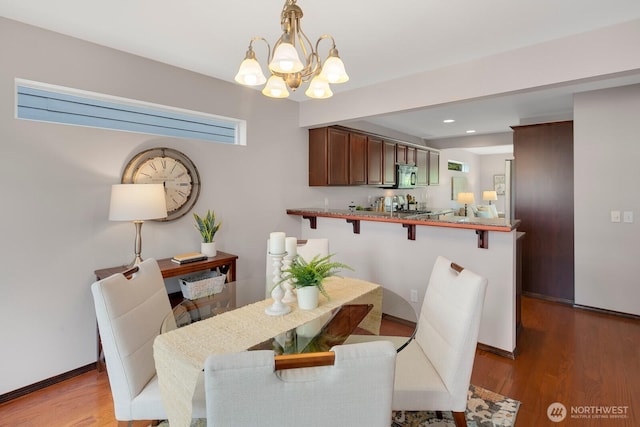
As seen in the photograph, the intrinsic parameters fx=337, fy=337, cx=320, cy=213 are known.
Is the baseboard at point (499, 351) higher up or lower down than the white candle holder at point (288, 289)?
lower down

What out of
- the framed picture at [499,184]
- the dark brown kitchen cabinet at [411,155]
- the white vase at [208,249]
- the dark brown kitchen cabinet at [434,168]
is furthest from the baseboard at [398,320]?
the framed picture at [499,184]

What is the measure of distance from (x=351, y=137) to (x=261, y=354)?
4086 millimetres

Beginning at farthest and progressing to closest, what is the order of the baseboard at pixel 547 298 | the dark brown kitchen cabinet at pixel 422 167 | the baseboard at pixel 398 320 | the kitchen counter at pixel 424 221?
the dark brown kitchen cabinet at pixel 422 167
the baseboard at pixel 547 298
the kitchen counter at pixel 424 221
the baseboard at pixel 398 320

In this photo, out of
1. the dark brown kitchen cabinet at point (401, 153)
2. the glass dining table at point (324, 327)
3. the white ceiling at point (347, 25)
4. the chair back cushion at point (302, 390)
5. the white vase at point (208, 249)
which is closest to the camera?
the chair back cushion at point (302, 390)

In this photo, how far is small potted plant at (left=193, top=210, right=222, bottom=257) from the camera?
10.2 ft

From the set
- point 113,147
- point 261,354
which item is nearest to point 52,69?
point 113,147

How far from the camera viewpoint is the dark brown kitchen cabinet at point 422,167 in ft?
21.6

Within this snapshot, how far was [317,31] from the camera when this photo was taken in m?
2.41

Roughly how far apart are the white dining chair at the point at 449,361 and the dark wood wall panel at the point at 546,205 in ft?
10.7

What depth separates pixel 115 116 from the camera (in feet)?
9.18

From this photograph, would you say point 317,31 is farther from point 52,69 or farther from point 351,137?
point 351,137

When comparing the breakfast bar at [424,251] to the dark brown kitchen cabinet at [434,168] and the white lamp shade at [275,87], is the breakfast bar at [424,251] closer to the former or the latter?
the white lamp shade at [275,87]

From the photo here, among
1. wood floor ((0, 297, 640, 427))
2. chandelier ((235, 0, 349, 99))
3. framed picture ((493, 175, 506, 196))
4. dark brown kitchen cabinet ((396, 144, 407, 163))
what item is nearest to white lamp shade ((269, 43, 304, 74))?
chandelier ((235, 0, 349, 99))

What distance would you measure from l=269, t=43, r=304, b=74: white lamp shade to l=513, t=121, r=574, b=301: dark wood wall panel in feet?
12.9
